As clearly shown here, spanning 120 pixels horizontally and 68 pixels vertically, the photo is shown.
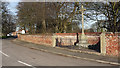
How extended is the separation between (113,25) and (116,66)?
418 inches

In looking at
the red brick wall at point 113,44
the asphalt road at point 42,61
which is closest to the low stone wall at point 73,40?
the red brick wall at point 113,44

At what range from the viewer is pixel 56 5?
23.7m

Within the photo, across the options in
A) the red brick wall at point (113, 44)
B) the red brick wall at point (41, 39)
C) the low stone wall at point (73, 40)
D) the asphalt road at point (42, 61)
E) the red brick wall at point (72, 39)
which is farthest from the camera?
the red brick wall at point (41, 39)

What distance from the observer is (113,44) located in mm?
9570

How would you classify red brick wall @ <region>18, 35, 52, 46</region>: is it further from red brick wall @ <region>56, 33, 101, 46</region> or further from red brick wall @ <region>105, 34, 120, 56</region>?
red brick wall @ <region>105, 34, 120, 56</region>

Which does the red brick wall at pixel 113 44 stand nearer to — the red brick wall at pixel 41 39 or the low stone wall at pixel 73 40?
the low stone wall at pixel 73 40

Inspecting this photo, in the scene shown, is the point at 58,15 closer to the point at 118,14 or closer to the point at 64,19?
the point at 64,19

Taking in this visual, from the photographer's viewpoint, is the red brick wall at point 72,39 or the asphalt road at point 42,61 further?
the red brick wall at point 72,39

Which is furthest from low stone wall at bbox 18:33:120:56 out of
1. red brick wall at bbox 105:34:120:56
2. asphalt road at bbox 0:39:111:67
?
asphalt road at bbox 0:39:111:67

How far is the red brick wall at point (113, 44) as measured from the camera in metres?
9.33

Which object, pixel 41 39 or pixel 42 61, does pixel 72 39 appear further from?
pixel 42 61

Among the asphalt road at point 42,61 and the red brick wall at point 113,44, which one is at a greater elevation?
the red brick wall at point 113,44

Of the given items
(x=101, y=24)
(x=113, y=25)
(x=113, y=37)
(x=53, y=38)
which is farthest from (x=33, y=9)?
(x=113, y=37)

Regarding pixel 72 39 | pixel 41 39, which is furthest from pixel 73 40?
pixel 41 39
